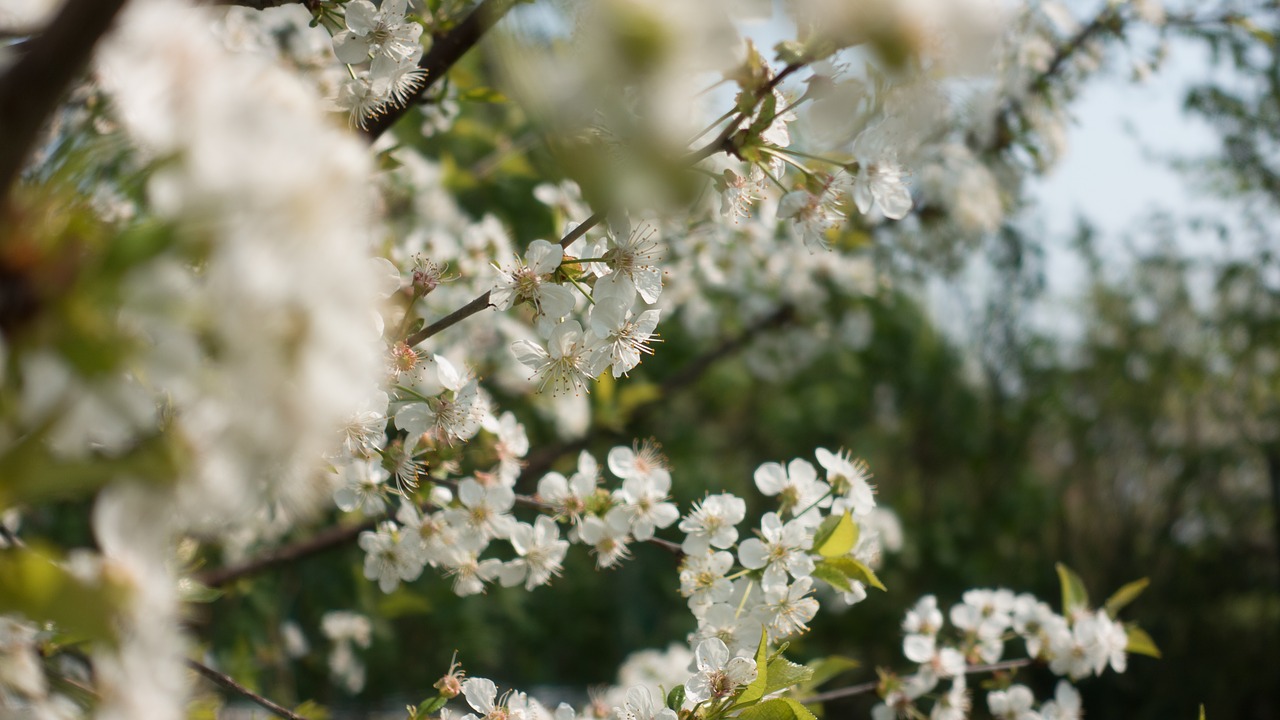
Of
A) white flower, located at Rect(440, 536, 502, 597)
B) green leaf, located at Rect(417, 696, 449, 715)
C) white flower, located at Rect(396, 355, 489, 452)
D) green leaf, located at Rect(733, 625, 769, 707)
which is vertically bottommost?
white flower, located at Rect(440, 536, 502, 597)

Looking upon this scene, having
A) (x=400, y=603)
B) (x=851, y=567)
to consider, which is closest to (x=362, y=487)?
(x=851, y=567)

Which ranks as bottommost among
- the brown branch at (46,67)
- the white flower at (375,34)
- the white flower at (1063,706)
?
the white flower at (1063,706)

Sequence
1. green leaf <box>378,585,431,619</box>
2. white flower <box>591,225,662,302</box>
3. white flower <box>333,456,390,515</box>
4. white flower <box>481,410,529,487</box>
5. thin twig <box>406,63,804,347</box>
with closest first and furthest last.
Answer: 1. thin twig <box>406,63,804,347</box>
2. white flower <box>591,225,662,302</box>
3. white flower <box>333,456,390,515</box>
4. white flower <box>481,410,529,487</box>
5. green leaf <box>378,585,431,619</box>

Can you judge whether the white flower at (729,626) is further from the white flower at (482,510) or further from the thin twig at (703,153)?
the thin twig at (703,153)

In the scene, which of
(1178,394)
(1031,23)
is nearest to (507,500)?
(1031,23)

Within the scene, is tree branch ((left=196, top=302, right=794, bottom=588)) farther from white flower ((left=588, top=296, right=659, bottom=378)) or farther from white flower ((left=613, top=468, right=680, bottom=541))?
white flower ((left=588, top=296, right=659, bottom=378))

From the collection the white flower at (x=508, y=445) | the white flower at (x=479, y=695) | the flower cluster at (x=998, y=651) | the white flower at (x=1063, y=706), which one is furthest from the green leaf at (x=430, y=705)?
the white flower at (x=1063, y=706)

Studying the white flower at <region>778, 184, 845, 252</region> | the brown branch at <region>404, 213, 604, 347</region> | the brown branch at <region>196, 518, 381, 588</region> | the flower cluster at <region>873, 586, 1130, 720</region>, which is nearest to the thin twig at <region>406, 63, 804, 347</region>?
the brown branch at <region>404, 213, 604, 347</region>
